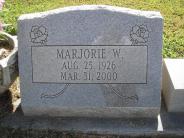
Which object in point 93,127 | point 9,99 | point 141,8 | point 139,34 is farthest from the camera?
point 141,8

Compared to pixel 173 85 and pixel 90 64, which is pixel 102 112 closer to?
pixel 90 64

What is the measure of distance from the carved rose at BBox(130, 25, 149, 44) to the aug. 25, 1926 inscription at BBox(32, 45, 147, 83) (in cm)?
7

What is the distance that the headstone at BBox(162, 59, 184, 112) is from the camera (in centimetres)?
470

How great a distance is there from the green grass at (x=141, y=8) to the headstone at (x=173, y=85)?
1613 mm

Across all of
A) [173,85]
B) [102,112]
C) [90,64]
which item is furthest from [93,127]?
[173,85]

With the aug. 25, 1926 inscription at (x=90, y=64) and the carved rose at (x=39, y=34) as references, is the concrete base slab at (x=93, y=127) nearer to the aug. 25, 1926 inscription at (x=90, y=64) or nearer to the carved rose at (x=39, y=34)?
the aug. 25, 1926 inscription at (x=90, y=64)

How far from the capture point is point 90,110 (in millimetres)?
4758

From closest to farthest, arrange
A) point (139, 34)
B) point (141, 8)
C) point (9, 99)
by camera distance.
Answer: point (139, 34) < point (9, 99) < point (141, 8)

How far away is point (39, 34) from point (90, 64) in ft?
2.08

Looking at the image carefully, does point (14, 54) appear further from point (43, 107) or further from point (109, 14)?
point (109, 14)

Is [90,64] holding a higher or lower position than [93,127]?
higher

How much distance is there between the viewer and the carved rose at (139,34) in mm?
4543

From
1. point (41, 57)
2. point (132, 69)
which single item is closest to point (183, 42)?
point (132, 69)

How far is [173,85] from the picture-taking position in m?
4.71
